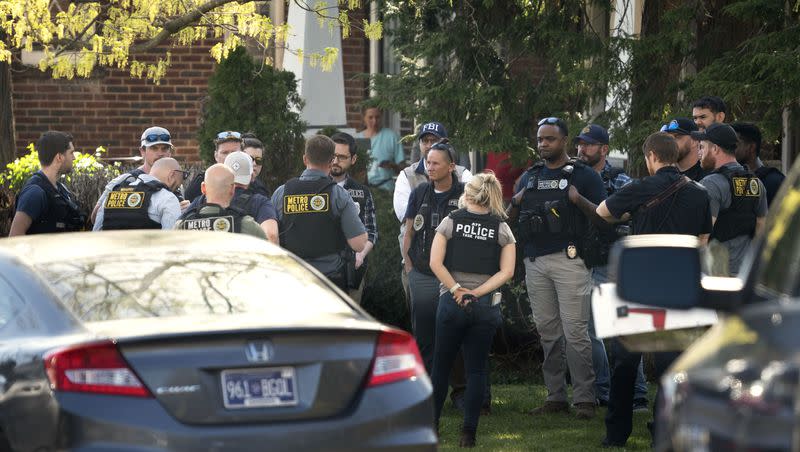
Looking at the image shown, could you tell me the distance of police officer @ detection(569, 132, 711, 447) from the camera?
8219mm

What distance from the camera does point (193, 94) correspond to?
64.0ft

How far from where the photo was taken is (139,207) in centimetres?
918

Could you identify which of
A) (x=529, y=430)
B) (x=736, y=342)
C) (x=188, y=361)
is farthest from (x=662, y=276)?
(x=529, y=430)

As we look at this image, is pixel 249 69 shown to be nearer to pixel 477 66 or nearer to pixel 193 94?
pixel 477 66

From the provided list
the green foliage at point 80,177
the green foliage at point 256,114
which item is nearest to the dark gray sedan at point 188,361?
the green foliage at point 80,177

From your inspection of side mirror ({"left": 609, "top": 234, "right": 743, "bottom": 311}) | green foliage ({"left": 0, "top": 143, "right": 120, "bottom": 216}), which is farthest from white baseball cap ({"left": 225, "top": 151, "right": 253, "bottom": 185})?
side mirror ({"left": 609, "top": 234, "right": 743, "bottom": 311})

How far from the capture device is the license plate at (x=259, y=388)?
5090 millimetres

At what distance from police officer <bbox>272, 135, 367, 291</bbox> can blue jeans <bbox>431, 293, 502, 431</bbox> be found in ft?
3.70

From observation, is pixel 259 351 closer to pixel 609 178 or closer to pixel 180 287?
pixel 180 287

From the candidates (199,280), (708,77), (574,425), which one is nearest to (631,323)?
(199,280)

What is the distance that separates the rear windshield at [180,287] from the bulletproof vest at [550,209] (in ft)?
11.9

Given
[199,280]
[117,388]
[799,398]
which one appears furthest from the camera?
[199,280]

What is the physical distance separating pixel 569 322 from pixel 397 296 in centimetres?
267

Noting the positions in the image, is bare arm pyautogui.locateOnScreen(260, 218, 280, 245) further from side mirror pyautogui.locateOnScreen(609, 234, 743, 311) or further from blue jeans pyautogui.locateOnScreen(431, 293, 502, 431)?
side mirror pyautogui.locateOnScreen(609, 234, 743, 311)
